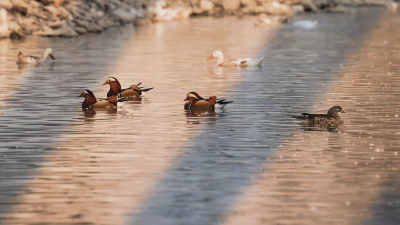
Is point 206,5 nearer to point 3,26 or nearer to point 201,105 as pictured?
point 3,26

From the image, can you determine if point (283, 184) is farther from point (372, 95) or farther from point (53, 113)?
point (372, 95)

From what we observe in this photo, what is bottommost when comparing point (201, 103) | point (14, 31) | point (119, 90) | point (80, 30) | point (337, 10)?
point (201, 103)

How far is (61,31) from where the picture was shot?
40.2 meters

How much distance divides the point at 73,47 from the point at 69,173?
2393 centimetres

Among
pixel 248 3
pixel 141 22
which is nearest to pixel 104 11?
pixel 141 22

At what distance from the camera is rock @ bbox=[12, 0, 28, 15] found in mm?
40206

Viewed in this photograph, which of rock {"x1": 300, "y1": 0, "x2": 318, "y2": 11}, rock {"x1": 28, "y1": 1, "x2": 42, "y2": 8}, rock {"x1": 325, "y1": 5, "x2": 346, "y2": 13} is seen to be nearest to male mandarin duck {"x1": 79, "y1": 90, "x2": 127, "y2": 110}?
rock {"x1": 28, "y1": 1, "x2": 42, "y2": 8}

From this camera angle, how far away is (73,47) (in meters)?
34.7

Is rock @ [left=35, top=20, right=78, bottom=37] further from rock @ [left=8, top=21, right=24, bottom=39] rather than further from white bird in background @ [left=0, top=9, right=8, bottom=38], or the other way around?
white bird in background @ [left=0, top=9, right=8, bottom=38]

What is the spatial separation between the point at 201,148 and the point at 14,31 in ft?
88.7

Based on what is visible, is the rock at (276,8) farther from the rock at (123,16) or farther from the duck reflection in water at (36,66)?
the duck reflection in water at (36,66)

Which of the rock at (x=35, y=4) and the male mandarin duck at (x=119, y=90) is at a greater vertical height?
the rock at (x=35, y=4)

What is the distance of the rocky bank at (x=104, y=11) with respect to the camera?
40.2 meters

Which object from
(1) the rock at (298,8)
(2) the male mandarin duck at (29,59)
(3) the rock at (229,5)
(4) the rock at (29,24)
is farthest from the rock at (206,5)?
(2) the male mandarin duck at (29,59)
